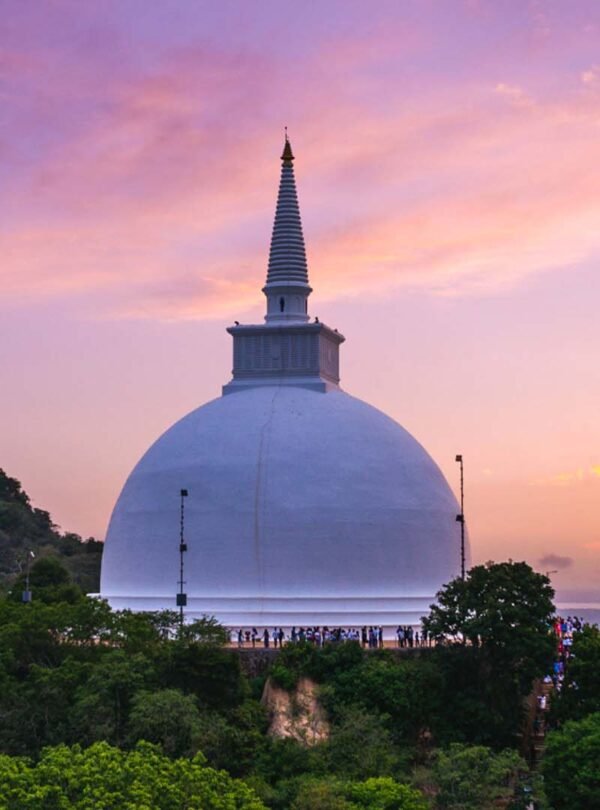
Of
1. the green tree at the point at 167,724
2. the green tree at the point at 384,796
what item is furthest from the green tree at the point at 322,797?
the green tree at the point at 167,724

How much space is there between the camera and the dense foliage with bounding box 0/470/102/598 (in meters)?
115

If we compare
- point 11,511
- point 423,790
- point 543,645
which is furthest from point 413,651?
point 11,511

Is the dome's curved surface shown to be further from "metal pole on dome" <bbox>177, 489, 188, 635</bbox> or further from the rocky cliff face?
the rocky cliff face

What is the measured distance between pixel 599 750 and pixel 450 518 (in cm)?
2186

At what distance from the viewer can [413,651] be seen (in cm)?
7144

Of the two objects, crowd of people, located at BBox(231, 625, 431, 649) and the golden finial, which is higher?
the golden finial

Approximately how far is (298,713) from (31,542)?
67.4 metres

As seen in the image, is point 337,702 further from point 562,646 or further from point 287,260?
point 287,260

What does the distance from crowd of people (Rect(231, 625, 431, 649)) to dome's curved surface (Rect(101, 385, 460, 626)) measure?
2.15ft

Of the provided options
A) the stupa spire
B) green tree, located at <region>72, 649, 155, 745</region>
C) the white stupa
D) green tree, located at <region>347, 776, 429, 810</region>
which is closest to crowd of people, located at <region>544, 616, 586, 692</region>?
the white stupa

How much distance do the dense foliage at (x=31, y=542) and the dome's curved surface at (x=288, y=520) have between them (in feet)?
93.3

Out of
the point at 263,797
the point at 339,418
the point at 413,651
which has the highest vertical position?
the point at 339,418

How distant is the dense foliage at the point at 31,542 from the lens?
4530 inches

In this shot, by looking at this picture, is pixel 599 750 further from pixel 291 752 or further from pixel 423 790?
pixel 291 752
